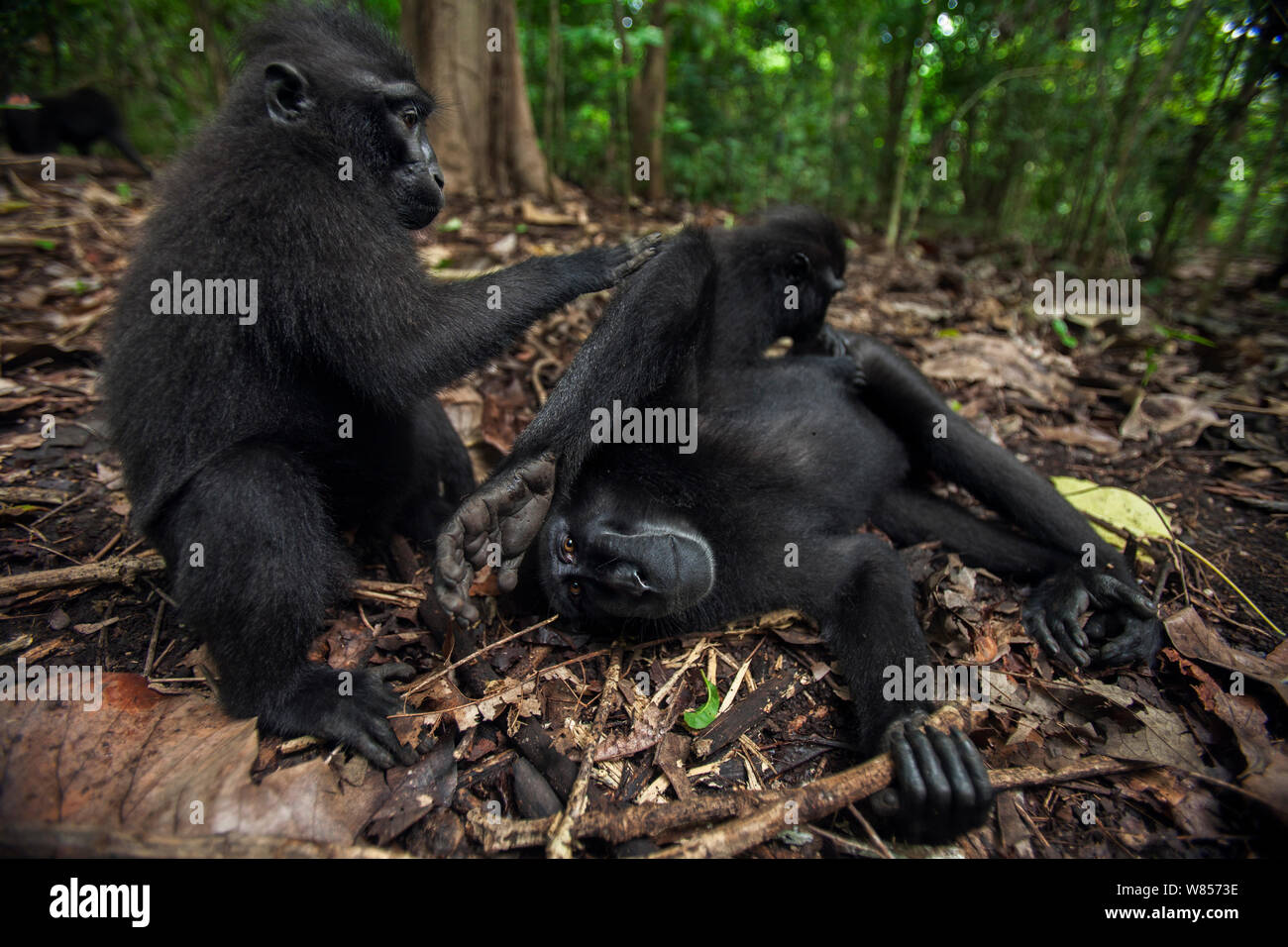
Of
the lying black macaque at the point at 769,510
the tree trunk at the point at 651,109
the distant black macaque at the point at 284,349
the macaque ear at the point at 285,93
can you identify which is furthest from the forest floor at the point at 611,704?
the tree trunk at the point at 651,109

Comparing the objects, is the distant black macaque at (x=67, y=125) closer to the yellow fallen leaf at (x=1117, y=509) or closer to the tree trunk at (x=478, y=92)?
the tree trunk at (x=478, y=92)

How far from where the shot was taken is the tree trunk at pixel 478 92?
7.98 meters

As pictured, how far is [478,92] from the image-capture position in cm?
823

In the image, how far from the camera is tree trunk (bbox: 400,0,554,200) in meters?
7.98

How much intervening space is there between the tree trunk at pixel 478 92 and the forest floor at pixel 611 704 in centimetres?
421

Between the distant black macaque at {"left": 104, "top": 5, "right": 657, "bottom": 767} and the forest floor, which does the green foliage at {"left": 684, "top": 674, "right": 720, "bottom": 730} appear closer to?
the forest floor

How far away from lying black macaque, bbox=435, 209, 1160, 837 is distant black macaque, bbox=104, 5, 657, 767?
63 cm

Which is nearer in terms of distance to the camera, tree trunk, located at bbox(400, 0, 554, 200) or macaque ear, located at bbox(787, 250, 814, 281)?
macaque ear, located at bbox(787, 250, 814, 281)

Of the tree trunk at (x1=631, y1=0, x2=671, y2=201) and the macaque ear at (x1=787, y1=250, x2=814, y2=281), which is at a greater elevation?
the tree trunk at (x1=631, y1=0, x2=671, y2=201)

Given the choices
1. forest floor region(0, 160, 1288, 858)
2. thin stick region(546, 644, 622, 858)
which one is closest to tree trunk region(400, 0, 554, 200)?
forest floor region(0, 160, 1288, 858)

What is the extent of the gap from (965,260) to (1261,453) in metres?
5.93

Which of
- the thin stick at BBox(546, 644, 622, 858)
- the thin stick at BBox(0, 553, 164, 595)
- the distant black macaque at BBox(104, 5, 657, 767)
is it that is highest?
the distant black macaque at BBox(104, 5, 657, 767)

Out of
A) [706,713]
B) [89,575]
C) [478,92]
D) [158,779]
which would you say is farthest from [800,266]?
[478,92]

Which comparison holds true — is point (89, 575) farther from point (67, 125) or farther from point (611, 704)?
point (67, 125)
